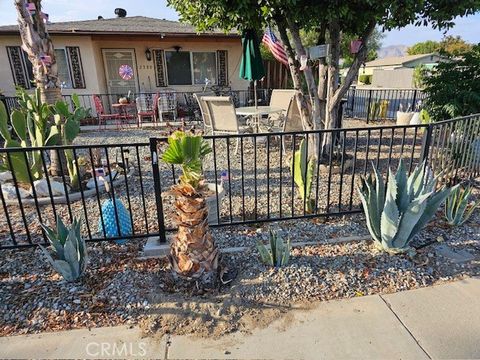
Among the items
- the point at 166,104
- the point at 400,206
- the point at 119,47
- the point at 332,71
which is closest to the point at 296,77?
the point at 332,71

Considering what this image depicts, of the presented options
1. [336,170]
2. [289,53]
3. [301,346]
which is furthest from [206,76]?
[301,346]

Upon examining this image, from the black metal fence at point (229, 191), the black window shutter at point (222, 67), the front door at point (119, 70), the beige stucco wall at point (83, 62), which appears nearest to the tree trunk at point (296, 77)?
the black metal fence at point (229, 191)

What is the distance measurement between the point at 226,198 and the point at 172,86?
9.17 meters

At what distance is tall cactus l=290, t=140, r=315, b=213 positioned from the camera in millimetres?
3333

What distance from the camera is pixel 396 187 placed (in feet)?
8.76

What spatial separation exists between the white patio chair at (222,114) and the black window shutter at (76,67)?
692cm

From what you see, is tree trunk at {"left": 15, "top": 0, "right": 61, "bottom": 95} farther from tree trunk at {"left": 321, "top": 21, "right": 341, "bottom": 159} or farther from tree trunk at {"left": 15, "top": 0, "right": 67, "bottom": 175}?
tree trunk at {"left": 321, "top": 21, "right": 341, "bottom": 159}

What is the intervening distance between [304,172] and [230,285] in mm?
1495

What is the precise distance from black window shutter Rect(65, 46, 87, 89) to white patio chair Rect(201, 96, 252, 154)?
22.7 ft

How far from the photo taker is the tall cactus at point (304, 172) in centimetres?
333

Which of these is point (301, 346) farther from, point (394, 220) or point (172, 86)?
point (172, 86)

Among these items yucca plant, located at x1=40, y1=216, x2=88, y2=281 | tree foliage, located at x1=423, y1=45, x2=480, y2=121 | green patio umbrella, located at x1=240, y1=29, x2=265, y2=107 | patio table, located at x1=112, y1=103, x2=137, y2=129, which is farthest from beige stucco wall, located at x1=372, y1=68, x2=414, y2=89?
yucca plant, located at x1=40, y1=216, x2=88, y2=281

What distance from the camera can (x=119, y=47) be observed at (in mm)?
11422

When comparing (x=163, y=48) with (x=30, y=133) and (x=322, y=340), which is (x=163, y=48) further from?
(x=322, y=340)
